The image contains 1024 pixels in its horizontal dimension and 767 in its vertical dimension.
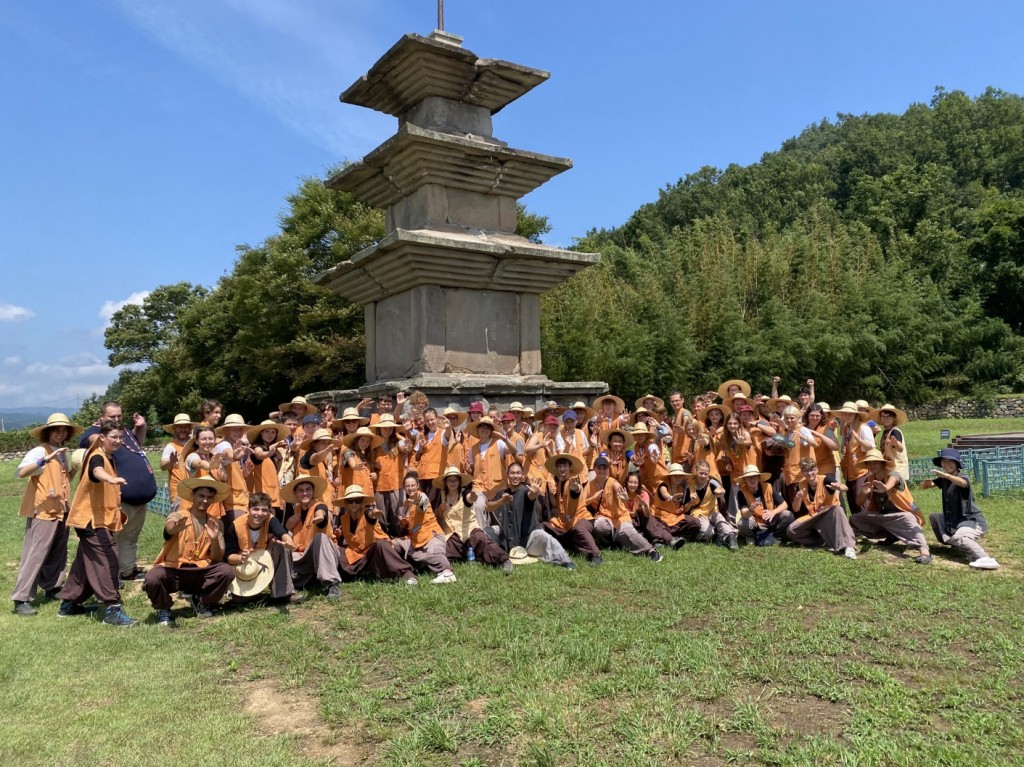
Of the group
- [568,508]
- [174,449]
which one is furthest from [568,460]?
[174,449]

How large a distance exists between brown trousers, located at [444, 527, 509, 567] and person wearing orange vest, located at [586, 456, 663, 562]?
1129 millimetres

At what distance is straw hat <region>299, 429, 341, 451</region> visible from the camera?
261 inches

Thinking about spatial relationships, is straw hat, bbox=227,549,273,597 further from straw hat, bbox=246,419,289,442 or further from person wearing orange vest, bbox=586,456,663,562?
person wearing orange vest, bbox=586,456,663,562

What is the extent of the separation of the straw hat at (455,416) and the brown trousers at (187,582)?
3.14 metres

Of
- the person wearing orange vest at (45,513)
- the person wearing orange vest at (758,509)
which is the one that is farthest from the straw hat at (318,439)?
the person wearing orange vest at (758,509)

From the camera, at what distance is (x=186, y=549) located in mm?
5469

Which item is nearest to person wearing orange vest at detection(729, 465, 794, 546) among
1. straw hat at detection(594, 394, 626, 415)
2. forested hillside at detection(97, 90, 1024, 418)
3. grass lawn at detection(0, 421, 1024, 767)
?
grass lawn at detection(0, 421, 1024, 767)

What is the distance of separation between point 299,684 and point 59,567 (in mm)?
3495

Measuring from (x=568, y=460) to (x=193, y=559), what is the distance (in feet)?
11.7

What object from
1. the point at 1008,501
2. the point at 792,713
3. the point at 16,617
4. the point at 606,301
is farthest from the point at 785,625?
the point at 606,301

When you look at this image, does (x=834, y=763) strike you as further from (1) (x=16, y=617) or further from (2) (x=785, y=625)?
(1) (x=16, y=617)

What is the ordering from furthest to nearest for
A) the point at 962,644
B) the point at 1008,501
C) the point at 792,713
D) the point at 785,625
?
the point at 1008,501
the point at 785,625
the point at 962,644
the point at 792,713

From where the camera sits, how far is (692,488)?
7941 millimetres

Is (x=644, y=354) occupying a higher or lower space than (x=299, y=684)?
higher
